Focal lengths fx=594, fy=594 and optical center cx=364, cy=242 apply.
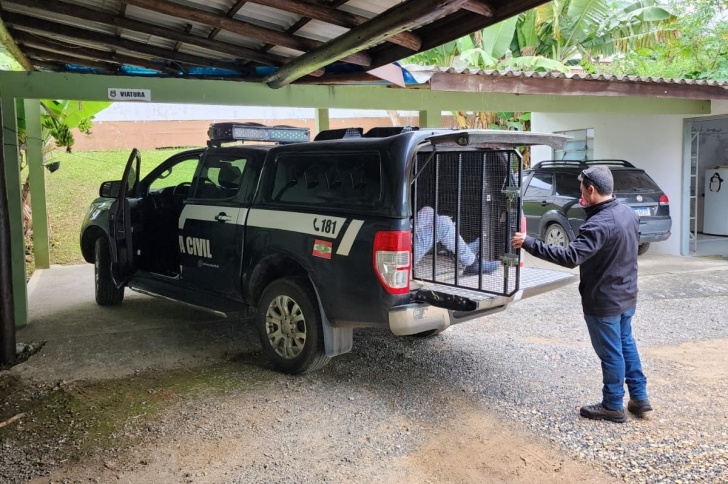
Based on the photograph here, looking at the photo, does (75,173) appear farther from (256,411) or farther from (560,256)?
(560,256)

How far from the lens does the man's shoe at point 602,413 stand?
393 centimetres

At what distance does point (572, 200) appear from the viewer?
996 cm

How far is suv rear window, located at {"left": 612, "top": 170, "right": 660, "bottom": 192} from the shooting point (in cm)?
966

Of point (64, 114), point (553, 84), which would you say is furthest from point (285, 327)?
point (64, 114)

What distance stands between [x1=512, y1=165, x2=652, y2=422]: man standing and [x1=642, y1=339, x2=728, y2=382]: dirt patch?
3.88 feet

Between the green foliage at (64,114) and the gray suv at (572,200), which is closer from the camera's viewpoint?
the gray suv at (572,200)

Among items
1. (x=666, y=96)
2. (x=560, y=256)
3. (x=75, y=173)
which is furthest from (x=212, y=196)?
(x=75, y=173)

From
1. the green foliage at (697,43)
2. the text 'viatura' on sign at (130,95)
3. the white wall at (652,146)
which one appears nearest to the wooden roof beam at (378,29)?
the text 'viatura' on sign at (130,95)

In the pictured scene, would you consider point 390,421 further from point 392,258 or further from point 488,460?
point 392,258

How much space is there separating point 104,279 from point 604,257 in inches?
223

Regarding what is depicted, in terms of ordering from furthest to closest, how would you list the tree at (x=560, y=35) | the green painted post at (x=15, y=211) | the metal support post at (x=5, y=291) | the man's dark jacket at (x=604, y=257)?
1. the tree at (x=560, y=35)
2. the green painted post at (x=15, y=211)
3. the metal support post at (x=5, y=291)
4. the man's dark jacket at (x=604, y=257)

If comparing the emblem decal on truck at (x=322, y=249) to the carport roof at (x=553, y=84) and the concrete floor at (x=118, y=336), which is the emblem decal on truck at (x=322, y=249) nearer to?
the concrete floor at (x=118, y=336)

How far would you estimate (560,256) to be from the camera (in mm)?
3846

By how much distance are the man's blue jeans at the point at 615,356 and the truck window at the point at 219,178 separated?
3.27 metres
